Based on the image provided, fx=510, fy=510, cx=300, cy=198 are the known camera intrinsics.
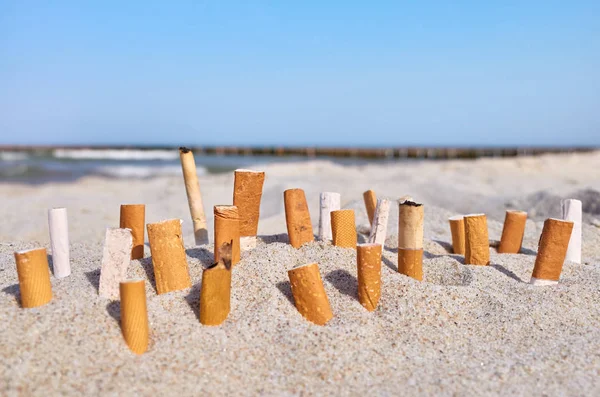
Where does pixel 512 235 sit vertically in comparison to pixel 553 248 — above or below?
below

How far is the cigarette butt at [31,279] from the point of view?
2.59m

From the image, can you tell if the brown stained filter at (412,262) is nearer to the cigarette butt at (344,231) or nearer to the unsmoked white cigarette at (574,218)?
the cigarette butt at (344,231)

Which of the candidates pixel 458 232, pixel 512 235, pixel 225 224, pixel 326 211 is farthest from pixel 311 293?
pixel 512 235

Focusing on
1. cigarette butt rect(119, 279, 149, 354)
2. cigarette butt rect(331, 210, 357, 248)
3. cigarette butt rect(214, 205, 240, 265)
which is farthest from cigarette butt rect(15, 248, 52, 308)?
cigarette butt rect(331, 210, 357, 248)

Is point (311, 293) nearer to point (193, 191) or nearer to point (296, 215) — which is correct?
point (296, 215)

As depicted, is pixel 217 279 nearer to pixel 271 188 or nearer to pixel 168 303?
pixel 168 303

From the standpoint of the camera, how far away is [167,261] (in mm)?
2951

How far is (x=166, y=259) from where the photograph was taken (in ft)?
9.67

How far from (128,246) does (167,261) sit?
23 centimetres

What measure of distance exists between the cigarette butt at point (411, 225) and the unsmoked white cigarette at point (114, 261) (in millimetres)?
1714

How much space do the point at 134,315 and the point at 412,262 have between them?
1.79m

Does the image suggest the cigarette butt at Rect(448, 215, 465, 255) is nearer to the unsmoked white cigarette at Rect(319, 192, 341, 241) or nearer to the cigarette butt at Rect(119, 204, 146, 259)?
the unsmoked white cigarette at Rect(319, 192, 341, 241)

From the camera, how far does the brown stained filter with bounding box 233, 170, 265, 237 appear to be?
340 cm

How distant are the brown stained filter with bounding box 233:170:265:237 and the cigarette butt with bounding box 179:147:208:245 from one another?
2.08ft
